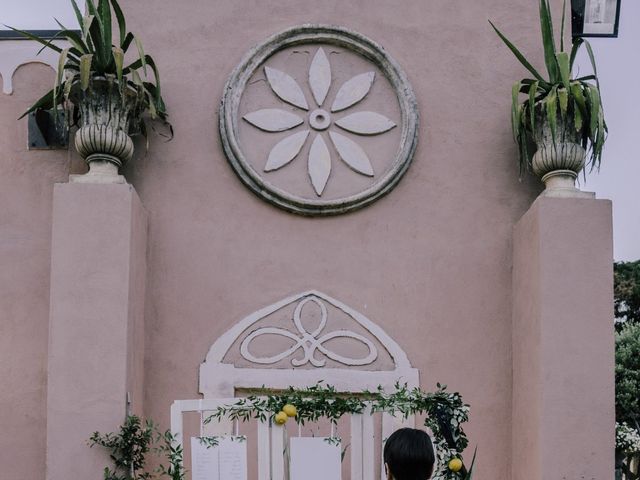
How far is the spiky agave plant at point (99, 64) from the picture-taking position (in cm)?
595

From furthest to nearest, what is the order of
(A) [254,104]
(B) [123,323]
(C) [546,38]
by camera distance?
(A) [254,104] < (C) [546,38] < (B) [123,323]

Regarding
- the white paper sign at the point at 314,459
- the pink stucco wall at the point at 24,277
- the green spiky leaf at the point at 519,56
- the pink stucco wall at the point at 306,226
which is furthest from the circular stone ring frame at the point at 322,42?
the white paper sign at the point at 314,459

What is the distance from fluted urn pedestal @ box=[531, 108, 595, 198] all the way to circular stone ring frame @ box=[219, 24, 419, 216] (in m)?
0.83

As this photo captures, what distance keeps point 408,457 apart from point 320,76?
3533 mm

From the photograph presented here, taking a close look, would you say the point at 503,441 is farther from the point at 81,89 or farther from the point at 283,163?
the point at 81,89

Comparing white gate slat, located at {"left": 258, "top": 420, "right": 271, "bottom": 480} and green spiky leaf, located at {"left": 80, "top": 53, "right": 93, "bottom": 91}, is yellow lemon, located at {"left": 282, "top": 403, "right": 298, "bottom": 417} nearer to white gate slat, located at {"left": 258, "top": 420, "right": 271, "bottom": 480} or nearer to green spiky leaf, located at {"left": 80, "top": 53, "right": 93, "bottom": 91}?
white gate slat, located at {"left": 258, "top": 420, "right": 271, "bottom": 480}

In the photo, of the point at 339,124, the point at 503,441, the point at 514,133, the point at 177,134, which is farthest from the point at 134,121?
the point at 503,441

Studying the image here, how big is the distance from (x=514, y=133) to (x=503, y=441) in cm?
182

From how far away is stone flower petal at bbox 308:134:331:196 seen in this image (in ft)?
21.3

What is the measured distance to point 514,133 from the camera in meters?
6.25

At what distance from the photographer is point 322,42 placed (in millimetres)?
6699

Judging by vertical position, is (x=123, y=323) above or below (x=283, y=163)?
below

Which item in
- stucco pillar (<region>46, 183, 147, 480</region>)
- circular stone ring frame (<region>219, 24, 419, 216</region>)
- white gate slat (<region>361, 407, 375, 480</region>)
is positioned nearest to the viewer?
white gate slat (<region>361, 407, 375, 480</region>)

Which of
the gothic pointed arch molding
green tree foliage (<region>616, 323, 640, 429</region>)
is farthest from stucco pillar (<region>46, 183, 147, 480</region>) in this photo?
green tree foliage (<region>616, 323, 640, 429</region>)
